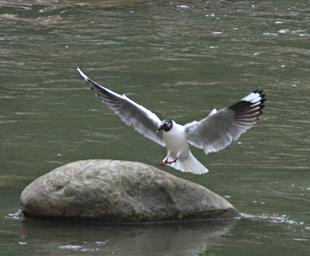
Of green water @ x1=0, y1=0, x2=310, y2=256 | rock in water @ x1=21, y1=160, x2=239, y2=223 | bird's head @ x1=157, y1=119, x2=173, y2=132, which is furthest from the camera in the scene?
bird's head @ x1=157, y1=119, x2=173, y2=132

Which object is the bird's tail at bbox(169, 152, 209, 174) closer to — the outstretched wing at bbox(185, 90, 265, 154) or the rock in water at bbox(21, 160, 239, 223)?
the outstretched wing at bbox(185, 90, 265, 154)

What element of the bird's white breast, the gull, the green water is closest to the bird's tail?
the gull

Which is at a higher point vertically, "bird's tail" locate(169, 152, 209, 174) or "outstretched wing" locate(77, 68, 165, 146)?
"outstretched wing" locate(77, 68, 165, 146)

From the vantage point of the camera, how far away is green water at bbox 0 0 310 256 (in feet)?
28.6

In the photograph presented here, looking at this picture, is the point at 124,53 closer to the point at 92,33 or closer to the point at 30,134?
the point at 92,33

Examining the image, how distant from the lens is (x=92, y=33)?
65.0 feet

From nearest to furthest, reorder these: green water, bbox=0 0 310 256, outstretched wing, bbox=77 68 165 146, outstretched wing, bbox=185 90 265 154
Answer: green water, bbox=0 0 310 256, outstretched wing, bbox=185 90 265 154, outstretched wing, bbox=77 68 165 146

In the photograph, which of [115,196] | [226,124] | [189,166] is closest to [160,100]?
[189,166]

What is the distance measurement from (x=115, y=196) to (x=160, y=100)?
606cm

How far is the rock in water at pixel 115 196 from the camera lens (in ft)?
29.1

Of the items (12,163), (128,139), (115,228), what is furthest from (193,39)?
(115,228)

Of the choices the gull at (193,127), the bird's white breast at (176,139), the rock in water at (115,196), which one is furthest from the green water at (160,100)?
the bird's white breast at (176,139)

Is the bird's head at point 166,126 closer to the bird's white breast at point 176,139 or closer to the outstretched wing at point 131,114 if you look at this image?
the bird's white breast at point 176,139

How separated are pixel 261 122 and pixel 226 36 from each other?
6.09m
